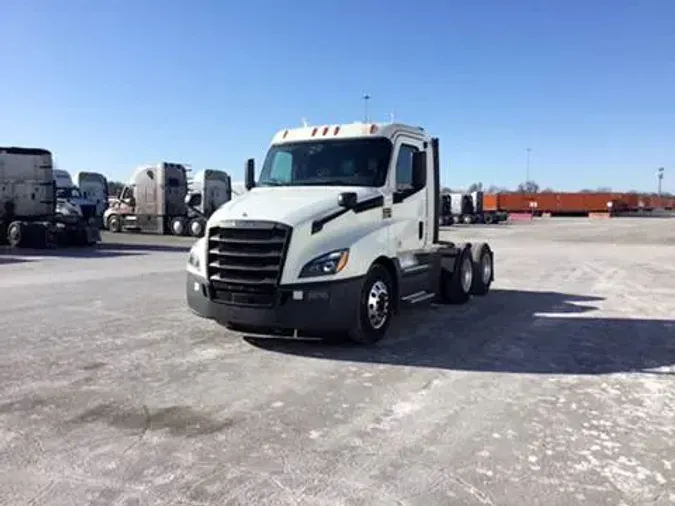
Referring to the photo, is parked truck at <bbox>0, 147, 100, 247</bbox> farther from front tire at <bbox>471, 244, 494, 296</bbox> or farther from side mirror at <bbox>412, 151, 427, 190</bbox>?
side mirror at <bbox>412, 151, 427, 190</bbox>

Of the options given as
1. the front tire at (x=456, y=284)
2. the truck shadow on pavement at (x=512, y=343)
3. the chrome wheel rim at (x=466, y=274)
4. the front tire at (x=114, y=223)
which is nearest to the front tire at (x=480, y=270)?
the chrome wheel rim at (x=466, y=274)

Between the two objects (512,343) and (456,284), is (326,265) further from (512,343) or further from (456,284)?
(456,284)

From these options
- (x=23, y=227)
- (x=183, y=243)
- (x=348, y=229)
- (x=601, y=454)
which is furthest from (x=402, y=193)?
(x=183, y=243)

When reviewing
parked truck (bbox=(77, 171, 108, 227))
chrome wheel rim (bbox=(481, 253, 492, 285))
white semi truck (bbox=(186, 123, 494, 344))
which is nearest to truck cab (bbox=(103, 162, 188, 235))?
parked truck (bbox=(77, 171, 108, 227))

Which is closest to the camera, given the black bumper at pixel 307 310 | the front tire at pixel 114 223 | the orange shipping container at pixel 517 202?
the black bumper at pixel 307 310

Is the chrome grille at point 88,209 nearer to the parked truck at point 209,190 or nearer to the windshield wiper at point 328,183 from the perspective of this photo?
the parked truck at point 209,190

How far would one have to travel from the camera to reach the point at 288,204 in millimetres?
7512

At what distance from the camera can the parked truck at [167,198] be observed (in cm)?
3247

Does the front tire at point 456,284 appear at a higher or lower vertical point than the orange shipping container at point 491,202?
lower

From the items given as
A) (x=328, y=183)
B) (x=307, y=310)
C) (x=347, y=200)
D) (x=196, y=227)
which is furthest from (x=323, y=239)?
(x=196, y=227)

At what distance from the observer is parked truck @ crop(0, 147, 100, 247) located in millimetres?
23047

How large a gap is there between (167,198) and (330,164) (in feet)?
84.3

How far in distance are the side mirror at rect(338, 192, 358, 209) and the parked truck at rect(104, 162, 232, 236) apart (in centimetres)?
2510

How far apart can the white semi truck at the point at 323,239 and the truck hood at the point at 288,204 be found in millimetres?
14
